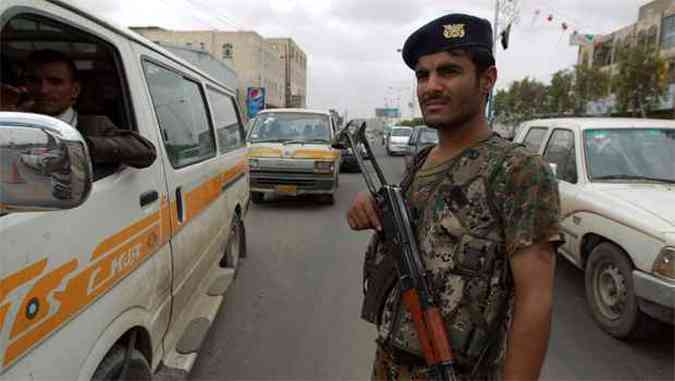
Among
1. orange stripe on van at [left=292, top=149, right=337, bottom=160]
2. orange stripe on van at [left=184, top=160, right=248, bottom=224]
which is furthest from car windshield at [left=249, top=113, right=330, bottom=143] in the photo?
orange stripe on van at [left=184, top=160, right=248, bottom=224]

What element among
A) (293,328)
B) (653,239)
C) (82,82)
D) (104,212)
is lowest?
(293,328)

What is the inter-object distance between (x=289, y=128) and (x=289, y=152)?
3.33 ft

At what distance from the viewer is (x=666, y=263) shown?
2.81 m

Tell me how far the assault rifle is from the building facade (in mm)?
28866

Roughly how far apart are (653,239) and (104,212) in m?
3.26

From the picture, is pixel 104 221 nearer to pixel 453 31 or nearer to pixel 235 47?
pixel 453 31

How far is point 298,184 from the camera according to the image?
8.09 meters

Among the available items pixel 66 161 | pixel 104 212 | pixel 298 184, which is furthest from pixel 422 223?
pixel 298 184

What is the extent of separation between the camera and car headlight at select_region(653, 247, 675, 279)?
2781 mm

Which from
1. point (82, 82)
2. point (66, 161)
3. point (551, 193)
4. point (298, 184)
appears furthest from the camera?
point (298, 184)

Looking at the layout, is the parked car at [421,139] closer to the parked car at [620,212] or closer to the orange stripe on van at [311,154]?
the orange stripe on van at [311,154]

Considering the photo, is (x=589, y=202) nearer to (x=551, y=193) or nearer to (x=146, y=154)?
(x=551, y=193)

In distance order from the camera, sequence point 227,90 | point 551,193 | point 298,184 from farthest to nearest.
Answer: point 298,184, point 227,90, point 551,193

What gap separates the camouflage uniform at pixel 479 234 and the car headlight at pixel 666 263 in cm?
215
